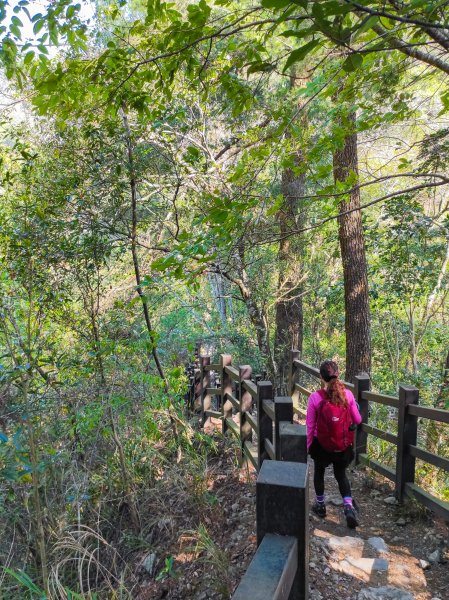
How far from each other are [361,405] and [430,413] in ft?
4.99

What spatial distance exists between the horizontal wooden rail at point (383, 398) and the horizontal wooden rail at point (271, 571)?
3502mm

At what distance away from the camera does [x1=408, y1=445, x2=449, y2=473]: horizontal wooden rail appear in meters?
3.73

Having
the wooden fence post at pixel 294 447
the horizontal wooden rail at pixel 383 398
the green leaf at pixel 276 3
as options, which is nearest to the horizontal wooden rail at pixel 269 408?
the horizontal wooden rail at pixel 383 398

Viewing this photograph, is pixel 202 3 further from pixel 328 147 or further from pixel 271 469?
pixel 271 469

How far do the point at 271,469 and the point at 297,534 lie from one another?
0.22 m

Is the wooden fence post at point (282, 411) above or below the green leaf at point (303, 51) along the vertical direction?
below

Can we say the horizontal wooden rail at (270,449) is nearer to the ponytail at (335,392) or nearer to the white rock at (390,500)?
the ponytail at (335,392)

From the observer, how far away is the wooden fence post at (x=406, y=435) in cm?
446

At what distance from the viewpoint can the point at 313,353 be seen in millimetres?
13461

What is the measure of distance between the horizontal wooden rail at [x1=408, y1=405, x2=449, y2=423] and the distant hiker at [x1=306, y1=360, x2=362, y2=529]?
1.75 feet

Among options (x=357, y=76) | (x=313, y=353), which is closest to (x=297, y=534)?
(x=357, y=76)

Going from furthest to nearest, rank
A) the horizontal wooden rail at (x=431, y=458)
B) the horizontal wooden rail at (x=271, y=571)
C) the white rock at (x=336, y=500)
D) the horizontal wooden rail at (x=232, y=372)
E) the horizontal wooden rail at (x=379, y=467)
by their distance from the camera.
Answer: the horizontal wooden rail at (x=232, y=372) → the white rock at (x=336, y=500) → the horizontal wooden rail at (x=379, y=467) → the horizontal wooden rail at (x=431, y=458) → the horizontal wooden rail at (x=271, y=571)

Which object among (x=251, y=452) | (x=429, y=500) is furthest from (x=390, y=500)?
(x=251, y=452)

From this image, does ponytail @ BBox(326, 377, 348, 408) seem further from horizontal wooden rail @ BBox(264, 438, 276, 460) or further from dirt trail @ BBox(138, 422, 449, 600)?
dirt trail @ BBox(138, 422, 449, 600)
